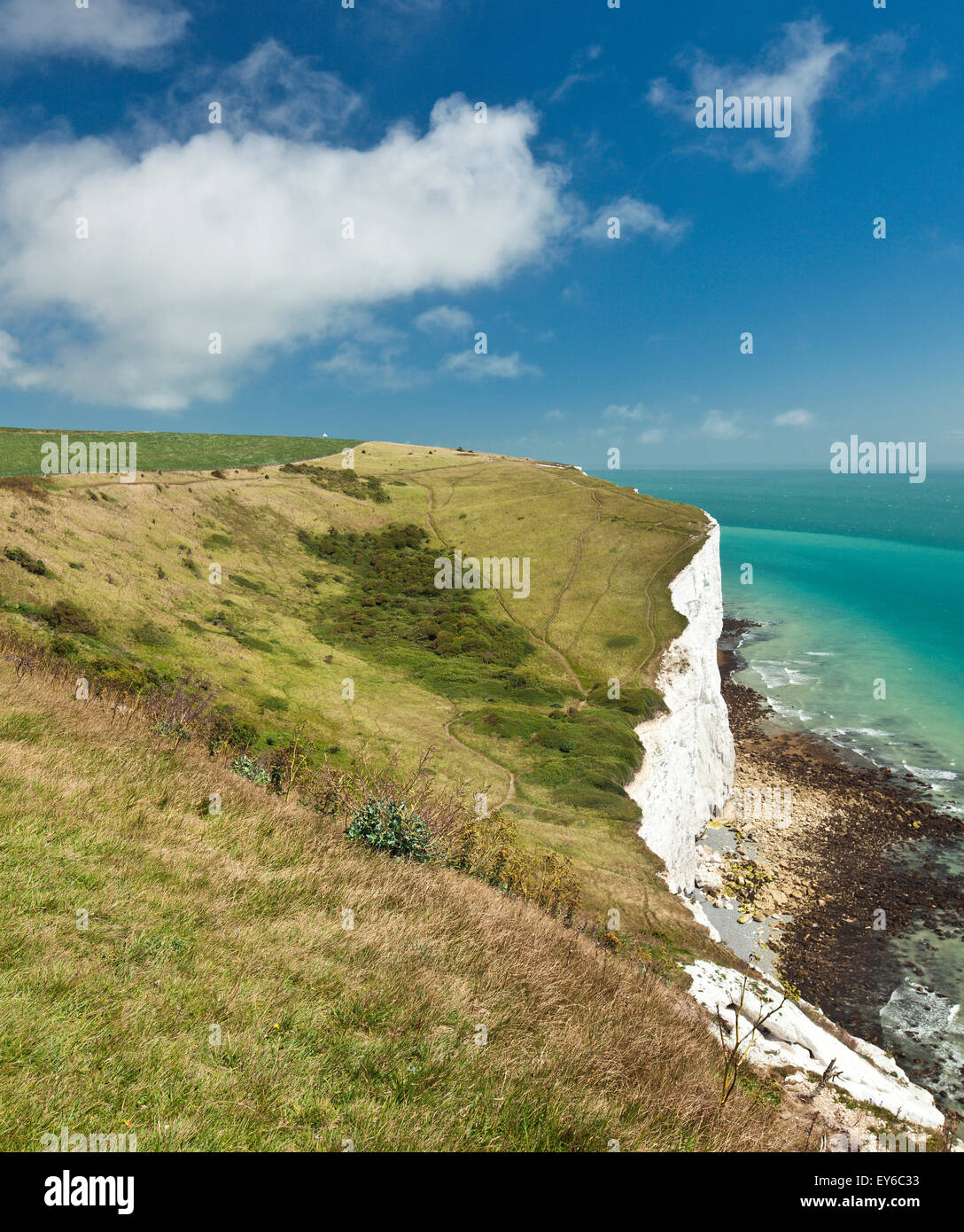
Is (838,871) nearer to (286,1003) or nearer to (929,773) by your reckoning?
(929,773)

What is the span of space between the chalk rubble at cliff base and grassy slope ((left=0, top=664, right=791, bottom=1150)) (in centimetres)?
992

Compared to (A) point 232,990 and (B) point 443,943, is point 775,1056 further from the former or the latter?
(A) point 232,990

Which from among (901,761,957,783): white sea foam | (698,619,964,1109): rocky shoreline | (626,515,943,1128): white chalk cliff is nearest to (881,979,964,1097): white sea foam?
(698,619,964,1109): rocky shoreline

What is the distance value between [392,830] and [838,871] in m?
42.2

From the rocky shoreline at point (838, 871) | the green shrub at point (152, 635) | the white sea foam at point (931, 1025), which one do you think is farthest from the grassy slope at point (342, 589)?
the white sea foam at point (931, 1025)

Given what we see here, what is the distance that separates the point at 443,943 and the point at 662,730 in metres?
41.1

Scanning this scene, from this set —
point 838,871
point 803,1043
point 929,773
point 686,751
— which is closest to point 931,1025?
point 838,871

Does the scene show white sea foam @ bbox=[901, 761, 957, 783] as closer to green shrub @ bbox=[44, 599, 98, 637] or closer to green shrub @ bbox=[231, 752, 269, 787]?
green shrub @ bbox=[231, 752, 269, 787]

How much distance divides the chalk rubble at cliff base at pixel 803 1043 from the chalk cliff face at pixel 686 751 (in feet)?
29.0

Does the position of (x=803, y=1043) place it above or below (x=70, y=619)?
below

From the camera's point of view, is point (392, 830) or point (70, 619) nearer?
point (392, 830)

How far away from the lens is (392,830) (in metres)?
11.1
